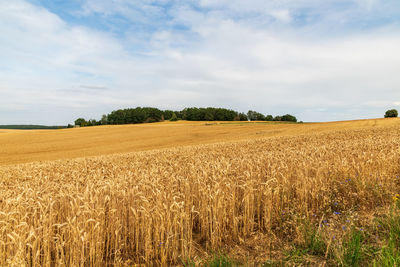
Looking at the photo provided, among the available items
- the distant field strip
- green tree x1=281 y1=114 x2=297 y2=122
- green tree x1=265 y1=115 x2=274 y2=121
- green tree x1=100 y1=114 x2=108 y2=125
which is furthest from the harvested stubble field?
green tree x1=100 y1=114 x2=108 y2=125

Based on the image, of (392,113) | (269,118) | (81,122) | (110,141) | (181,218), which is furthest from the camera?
(81,122)

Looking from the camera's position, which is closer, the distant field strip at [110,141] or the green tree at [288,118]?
the distant field strip at [110,141]

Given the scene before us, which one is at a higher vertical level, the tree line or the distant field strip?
the tree line

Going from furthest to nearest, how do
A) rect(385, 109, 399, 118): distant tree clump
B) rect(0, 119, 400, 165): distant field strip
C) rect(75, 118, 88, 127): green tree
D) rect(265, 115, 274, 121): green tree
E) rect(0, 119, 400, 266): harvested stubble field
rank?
rect(75, 118, 88, 127): green tree → rect(265, 115, 274, 121): green tree → rect(385, 109, 399, 118): distant tree clump → rect(0, 119, 400, 165): distant field strip → rect(0, 119, 400, 266): harvested stubble field

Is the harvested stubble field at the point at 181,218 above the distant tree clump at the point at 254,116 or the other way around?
the other way around

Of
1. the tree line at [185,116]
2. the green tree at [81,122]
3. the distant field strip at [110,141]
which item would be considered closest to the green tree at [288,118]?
the tree line at [185,116]

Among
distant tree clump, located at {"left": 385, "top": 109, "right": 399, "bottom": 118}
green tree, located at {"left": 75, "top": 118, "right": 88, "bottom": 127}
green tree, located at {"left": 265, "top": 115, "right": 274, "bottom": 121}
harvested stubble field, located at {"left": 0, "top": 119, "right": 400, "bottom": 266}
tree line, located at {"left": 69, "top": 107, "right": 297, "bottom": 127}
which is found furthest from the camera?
green tree, located at {"left": 75, "top": 118, "right": 88, "bottom": 127}

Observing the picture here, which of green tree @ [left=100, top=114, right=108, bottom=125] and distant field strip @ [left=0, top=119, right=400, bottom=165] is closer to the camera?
Answer: distant field strip @ [left=0, top=119, right=400, bottom=165]

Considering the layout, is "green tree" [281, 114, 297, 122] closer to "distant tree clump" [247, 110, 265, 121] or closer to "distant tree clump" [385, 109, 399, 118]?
"distant tree clump" [247, 110, 265, 121]

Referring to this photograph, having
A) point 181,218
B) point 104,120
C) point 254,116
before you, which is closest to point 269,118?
point 254,116

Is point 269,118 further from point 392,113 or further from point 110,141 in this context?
point 110,141

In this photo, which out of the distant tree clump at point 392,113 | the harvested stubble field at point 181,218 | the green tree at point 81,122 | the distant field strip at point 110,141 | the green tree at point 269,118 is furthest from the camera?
the green tree at point 81,122

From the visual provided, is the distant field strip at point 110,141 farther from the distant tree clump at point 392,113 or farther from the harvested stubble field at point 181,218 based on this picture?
the distant tree clump at point 392,113

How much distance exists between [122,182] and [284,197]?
3308mm
